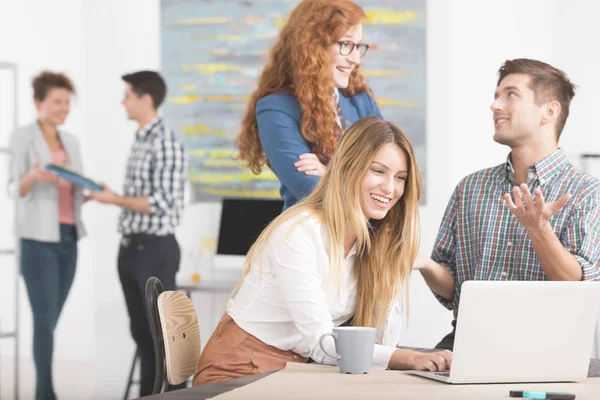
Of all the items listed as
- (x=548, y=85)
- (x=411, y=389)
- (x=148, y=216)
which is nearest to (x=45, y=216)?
(x=148, y=216)

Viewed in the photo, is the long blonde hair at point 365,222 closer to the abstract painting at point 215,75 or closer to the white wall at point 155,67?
the white wall at point 155,67

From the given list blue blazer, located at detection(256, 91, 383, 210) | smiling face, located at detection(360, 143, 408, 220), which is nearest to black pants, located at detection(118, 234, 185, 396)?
blue blazer, located at detection(256, 91, 383, 210)

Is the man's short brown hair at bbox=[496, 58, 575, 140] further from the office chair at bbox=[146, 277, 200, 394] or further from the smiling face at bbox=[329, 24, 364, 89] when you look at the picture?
the office chair at bbox=[146, 277, 200, 394]

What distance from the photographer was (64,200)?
4.49m

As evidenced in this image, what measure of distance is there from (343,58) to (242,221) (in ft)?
6.72

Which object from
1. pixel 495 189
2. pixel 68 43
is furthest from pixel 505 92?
pixel 68 43

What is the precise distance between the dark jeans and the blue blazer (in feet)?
7.30

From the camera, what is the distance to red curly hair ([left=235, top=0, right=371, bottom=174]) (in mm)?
2553

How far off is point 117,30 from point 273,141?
2.43 meters

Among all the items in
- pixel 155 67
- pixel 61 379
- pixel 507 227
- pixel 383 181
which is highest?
pixel 155 67

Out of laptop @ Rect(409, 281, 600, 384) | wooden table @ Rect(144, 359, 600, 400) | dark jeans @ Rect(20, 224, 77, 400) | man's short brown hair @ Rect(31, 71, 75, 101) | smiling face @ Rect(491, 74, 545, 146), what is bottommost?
dark jeans @ Rect(20, 224, 77, 400)

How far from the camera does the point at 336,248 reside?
1951mm

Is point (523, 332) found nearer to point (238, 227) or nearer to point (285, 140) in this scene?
point (285, 140)

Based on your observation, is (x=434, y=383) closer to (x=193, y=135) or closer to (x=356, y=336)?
(x=356, y=336)
